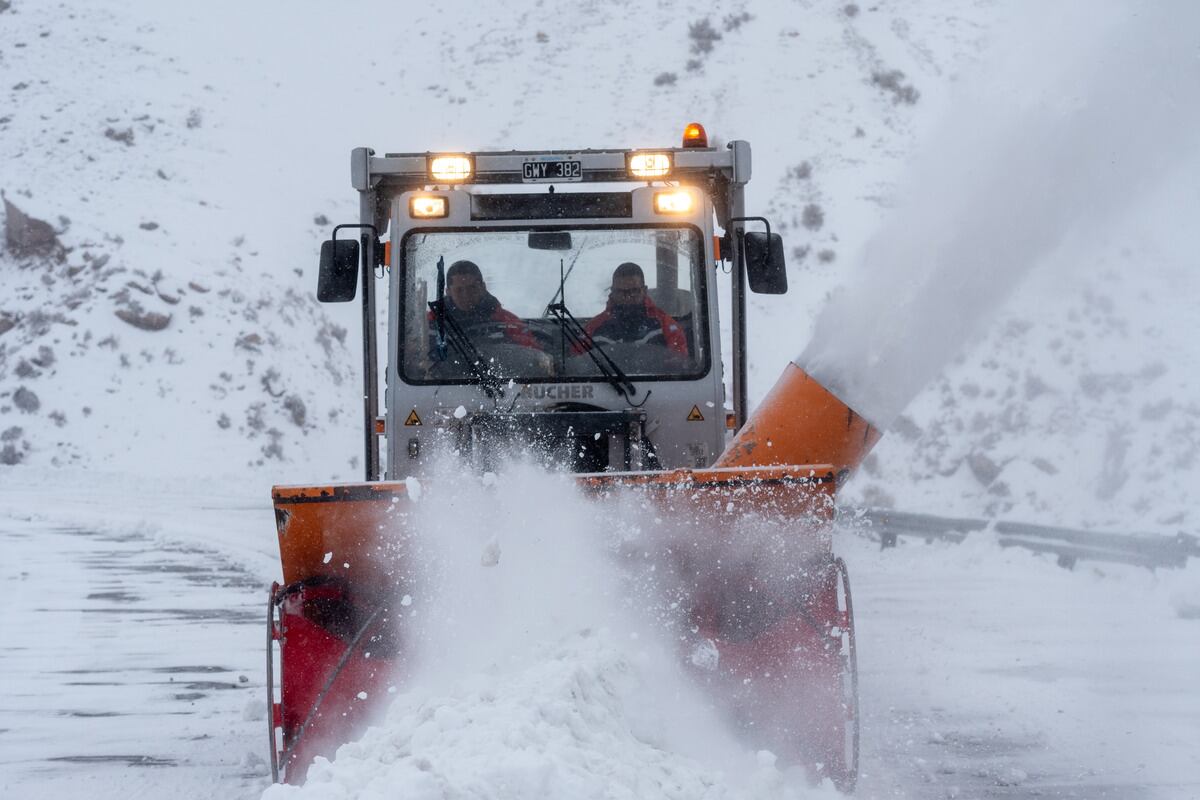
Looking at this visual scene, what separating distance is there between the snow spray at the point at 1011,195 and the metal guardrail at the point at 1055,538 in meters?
2.17

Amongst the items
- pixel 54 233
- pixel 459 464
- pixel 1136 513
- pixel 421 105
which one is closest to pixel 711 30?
pixel 421 105

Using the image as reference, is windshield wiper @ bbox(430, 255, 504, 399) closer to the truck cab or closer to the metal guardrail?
the truck cab

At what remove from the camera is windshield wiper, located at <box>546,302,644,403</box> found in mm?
5363

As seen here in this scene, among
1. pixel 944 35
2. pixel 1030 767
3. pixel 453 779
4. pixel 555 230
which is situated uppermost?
pixel 944 35

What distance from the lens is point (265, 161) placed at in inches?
1128

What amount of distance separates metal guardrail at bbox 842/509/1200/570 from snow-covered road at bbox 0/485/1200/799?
0.42 ft

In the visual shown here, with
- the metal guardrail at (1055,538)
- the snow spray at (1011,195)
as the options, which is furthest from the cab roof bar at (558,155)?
the metal guardrail at (1055,538)

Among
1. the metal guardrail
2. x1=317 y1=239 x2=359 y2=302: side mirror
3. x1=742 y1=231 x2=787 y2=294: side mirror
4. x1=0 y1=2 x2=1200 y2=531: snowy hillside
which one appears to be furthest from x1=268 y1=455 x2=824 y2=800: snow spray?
x1=0 y1=2 x2=1200 y2=531: snowy hillside

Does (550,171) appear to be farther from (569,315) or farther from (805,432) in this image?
(805,432)

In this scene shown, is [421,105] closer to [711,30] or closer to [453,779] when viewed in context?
[711,30]

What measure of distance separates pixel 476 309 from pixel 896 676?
9.04ft

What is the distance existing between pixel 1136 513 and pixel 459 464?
1064 cm

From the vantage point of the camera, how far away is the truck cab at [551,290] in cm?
537

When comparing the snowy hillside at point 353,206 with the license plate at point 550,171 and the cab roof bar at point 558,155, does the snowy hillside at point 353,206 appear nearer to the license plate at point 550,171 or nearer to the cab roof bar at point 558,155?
the cab roof bar at point 558,155
